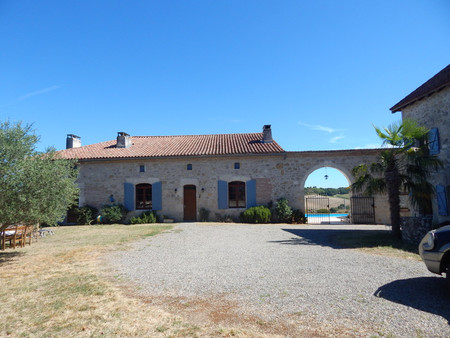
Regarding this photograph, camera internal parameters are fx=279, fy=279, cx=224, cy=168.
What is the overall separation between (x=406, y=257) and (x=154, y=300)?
5.46 meters

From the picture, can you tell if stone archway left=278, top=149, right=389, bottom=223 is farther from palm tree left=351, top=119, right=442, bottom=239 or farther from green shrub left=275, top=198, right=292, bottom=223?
palm tree left=351, top=119, right=442, bottom=239

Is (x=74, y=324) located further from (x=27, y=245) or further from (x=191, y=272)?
(x=27, y=245)

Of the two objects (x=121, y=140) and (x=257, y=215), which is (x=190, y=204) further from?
(x=121, y=140)

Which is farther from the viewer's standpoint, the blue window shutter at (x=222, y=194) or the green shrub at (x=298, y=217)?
the blue window shutter at (x=222, y=194)

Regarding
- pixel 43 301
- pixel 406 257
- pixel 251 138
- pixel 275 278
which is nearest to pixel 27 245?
pixel 43 301

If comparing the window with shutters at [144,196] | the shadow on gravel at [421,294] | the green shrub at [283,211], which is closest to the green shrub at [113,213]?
the window with shutters at [144,196]

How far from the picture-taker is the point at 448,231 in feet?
13.3

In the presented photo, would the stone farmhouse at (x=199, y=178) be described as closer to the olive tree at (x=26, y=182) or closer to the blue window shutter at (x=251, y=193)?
the blue window shutter at (x=251, y=193)

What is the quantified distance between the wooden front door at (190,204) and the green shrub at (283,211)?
14.9 feet

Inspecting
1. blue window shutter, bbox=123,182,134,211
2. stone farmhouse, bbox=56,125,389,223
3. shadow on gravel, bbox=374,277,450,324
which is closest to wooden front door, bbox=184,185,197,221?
stone farmhouse, bbox=56,125,389,223

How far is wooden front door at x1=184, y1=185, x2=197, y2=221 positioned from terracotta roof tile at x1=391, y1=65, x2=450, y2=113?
10.5 meters

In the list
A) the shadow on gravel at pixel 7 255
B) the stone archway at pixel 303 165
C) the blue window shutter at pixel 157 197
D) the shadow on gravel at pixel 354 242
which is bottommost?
the shadow on gravel at pixel 354 242

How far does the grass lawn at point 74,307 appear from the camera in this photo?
9.77 feet

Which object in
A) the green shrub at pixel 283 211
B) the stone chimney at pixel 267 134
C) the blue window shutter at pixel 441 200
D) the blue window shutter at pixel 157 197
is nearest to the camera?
the blue window shutter at pixel 441 200
